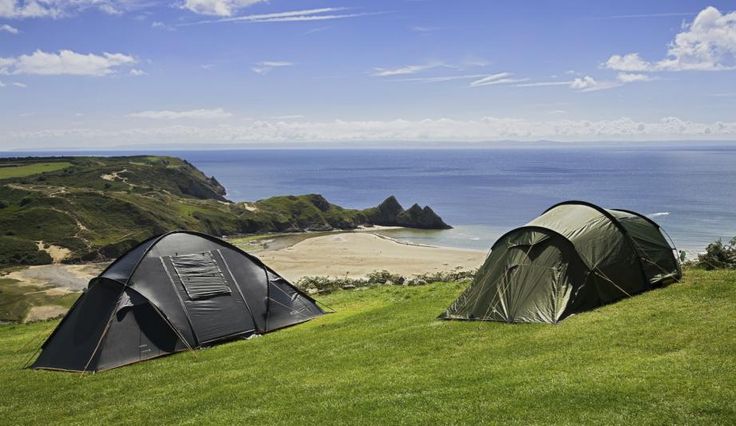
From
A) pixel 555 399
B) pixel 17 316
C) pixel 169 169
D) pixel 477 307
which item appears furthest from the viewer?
pixel 169 169

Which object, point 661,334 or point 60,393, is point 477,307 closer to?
point 661,334

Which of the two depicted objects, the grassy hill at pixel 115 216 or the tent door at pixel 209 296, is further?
the grassy hill at pixel 115 216

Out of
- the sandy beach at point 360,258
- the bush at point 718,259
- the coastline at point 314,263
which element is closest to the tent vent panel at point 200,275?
the bush at point 718,259

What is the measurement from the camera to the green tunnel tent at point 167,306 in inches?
761

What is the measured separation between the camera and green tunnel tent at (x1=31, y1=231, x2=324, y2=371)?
63.4 feet

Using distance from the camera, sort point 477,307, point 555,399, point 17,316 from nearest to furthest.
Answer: point 555,399 < point 477,307 < point 17,316

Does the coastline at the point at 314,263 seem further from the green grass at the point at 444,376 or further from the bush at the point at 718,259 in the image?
the green grass at the point at 444,376

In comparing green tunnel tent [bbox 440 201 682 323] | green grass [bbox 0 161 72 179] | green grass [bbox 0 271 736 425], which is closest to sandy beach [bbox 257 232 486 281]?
green tunnel tent [bbox 440 201 682 323]

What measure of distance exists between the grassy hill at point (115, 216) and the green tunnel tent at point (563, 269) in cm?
7318

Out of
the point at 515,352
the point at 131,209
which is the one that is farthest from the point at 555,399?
the point at 131,209

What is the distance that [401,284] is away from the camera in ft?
117

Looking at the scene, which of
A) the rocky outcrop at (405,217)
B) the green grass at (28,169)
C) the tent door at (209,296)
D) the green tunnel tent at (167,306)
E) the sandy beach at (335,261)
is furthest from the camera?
the green grass at (28,169)

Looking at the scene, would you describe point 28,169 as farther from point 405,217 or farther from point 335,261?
point 335,261

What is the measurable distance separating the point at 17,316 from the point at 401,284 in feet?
105
